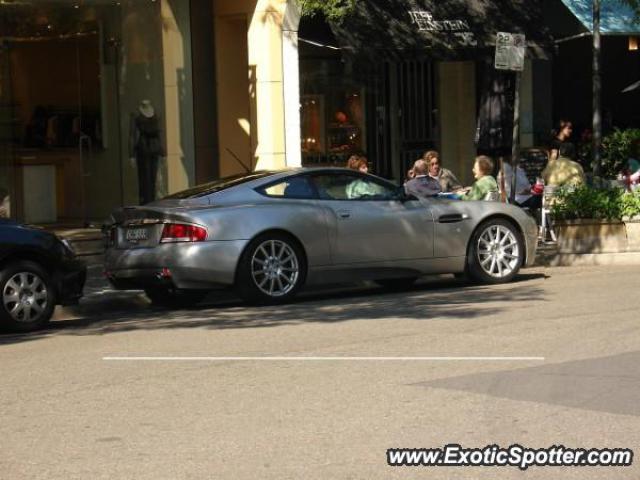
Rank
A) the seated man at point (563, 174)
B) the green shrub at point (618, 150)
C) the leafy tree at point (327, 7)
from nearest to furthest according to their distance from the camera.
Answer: the leafy tree at point (327, 7) < the seated man at point (563, 174) < the green shrub at point (618, 150)

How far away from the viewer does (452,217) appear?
1512cm

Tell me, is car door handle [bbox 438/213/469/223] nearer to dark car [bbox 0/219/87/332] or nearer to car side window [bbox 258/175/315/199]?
car side window [bbox 258/175/315/199]

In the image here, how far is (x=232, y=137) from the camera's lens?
21.6 meters

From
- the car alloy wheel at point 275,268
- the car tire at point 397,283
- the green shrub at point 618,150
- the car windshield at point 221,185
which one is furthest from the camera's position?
the green shrub at point 618,150

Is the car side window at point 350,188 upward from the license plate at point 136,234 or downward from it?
upward

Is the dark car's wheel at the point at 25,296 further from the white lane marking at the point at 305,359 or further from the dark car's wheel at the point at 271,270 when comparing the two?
the white lane marking at the point at 305,359

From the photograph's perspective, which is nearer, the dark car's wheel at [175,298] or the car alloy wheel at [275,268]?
the car alloy wheel at [275,268]

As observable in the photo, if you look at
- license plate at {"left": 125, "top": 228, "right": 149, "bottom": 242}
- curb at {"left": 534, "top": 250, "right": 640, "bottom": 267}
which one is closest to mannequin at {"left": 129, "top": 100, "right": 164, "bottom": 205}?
curb at {"left": 534, "top": 250, "right": 640, "bottom": 267}

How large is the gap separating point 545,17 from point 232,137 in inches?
246

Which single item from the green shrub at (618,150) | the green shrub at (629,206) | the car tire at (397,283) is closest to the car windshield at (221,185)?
the car tire at (397,283)

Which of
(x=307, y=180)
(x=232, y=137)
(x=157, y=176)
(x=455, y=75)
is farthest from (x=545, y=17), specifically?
(x=307, y=180)

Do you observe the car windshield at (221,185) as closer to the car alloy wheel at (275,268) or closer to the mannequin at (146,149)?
the car alloy wheel at (275,268)

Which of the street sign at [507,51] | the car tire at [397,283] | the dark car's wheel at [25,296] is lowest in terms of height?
the car tire at [397,283]

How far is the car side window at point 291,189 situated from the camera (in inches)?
561
